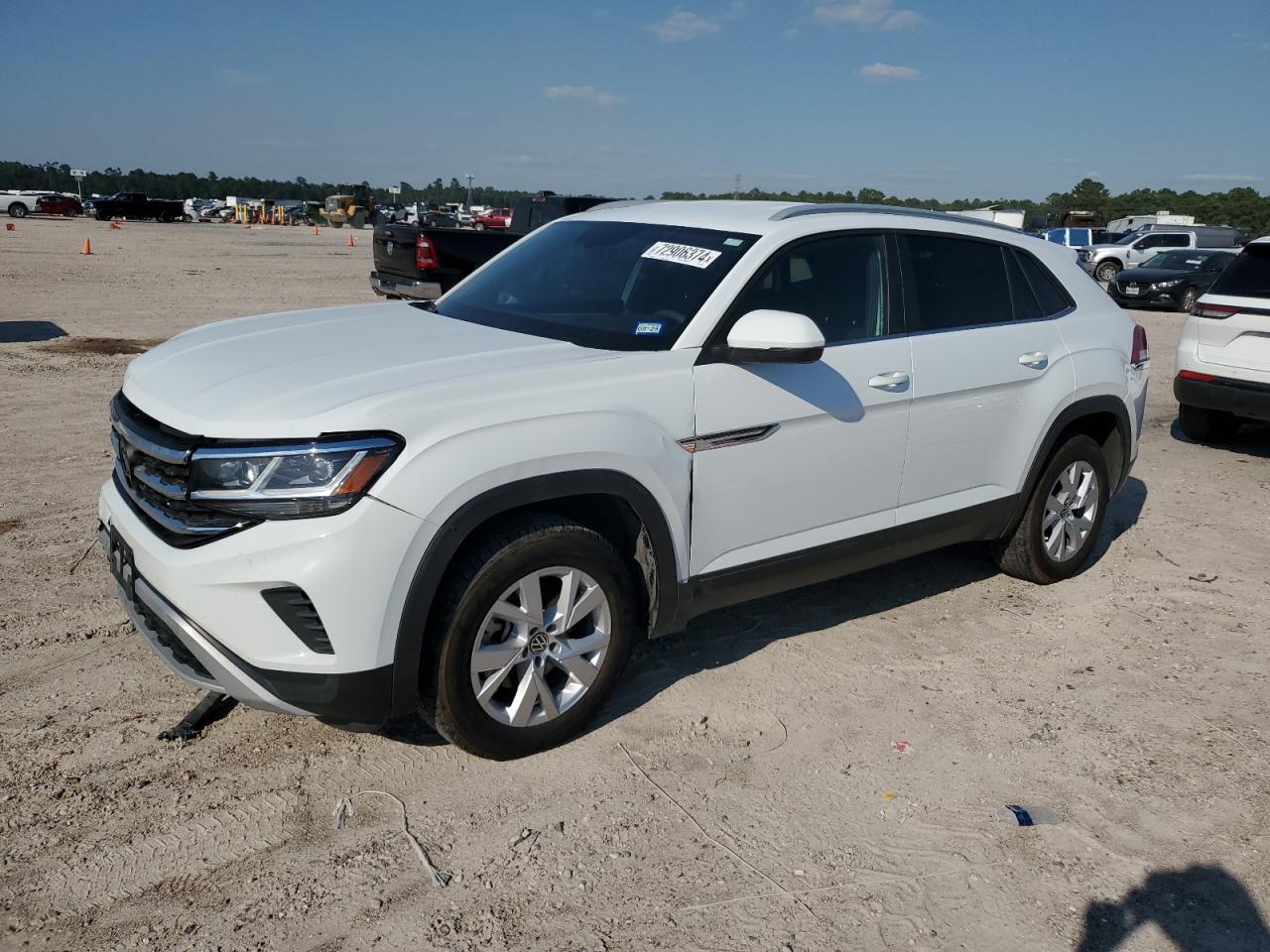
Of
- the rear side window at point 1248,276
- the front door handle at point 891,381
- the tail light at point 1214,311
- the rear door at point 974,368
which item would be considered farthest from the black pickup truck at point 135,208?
the front door handle at point 891,381

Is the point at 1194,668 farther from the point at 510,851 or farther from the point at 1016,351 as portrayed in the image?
the point at 510,851

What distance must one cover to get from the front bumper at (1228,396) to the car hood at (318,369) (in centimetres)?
653

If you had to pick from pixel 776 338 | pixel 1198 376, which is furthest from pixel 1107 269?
pixel 776 338

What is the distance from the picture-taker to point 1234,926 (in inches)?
115

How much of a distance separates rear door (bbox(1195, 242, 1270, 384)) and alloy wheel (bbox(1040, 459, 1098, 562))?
11.7 ft

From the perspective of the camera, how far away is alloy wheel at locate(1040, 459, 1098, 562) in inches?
208

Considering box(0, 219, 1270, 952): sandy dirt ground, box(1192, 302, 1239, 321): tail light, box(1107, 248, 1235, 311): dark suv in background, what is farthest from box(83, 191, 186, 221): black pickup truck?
box(1192, 302, 1239, 321): tail light

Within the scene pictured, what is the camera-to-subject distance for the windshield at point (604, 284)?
3.87 metres

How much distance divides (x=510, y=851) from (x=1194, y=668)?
3.23 m

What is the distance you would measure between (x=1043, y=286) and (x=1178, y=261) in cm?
2100

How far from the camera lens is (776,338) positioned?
3566mm

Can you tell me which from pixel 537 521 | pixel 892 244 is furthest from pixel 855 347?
pixel 537 521

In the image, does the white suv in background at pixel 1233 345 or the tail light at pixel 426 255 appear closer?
the white suv in background at pixel 1233 345

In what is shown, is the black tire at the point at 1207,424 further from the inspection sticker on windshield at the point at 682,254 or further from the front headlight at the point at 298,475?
the front headlight at the point at 298,475
